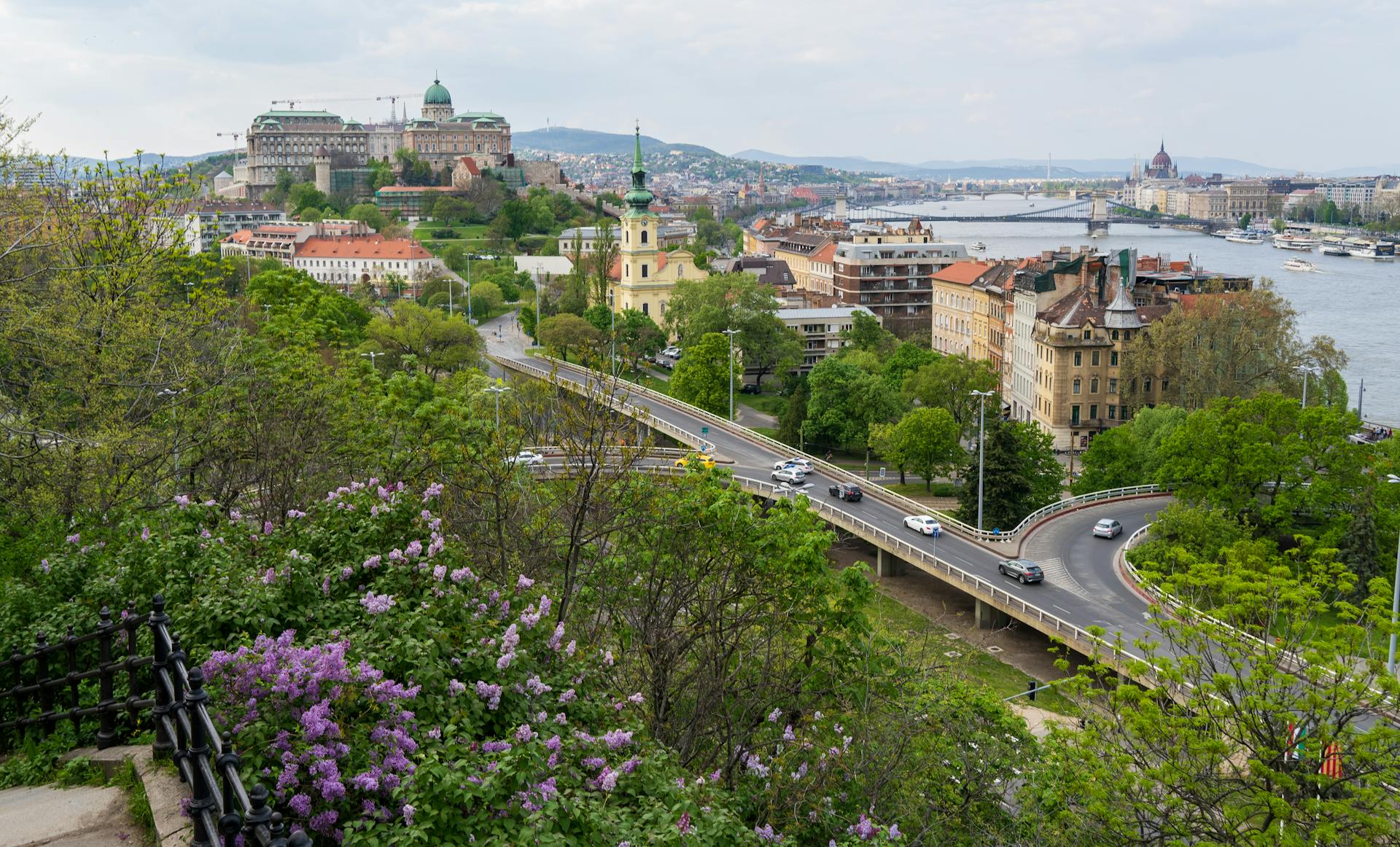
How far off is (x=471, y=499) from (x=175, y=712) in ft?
27.5

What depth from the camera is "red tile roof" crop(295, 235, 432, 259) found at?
100m

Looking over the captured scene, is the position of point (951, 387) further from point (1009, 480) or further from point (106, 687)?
point (106, 687)

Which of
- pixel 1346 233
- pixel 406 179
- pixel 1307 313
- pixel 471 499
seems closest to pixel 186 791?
pixel 471 499

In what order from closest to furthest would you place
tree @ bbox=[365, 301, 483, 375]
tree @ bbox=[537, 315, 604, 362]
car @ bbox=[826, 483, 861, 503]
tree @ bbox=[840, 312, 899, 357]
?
1. car @ bbox=[826, 483, 861, 503]
2. tree @ bbox=[365, 301, 483, 375]
3. tree @ bbox=[537, 315, 604, 362]
4. tree @ bbox=[840, 312, 899, 357]

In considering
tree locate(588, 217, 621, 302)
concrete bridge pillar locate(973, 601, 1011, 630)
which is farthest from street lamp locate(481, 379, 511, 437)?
tree locate(588, 217, 621, 302)

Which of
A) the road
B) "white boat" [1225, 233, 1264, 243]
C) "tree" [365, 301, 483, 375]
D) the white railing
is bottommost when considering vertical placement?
the road

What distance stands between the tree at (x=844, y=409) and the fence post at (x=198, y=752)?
45.6m

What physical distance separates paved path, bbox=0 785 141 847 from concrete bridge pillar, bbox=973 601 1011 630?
27.2 meters

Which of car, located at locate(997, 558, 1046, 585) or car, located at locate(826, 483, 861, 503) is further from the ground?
car, located at locate(826, 483, 861, 503)

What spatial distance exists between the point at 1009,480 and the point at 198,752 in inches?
1306

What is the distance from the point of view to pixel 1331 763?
14047 mm

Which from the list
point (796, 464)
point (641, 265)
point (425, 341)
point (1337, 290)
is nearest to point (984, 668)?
point (796, 464)

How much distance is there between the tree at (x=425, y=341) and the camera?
168ft

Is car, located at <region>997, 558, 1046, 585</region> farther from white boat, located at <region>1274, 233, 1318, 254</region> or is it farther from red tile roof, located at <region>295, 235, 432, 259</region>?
white boat, located at <region>1274, 233, 1318, 254</region>
